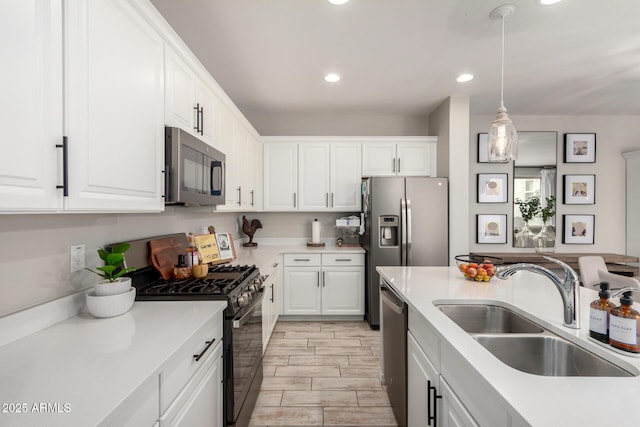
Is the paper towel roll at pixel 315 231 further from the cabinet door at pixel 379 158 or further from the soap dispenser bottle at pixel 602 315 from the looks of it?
the soap dispenser bottle at pixel 602 315

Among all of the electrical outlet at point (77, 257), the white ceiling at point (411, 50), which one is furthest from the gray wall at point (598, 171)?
the electrical outlet at point (77, 257)

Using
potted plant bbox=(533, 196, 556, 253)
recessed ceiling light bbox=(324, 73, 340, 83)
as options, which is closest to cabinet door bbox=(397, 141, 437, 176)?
recessed ceiling light bbox=(324, 73, 340, 83)

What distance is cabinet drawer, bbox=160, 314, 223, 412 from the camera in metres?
1.02

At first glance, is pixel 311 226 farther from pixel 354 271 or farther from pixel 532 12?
pixel 532 12

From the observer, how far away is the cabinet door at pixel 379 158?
4.00 meters

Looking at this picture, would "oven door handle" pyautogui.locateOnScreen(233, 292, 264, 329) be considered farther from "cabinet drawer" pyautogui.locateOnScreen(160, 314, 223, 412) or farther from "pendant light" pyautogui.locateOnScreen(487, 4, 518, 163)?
"pendant light" pyautogui.locateOnScreen(487, 4, 518, 163)

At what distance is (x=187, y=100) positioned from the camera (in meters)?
1.89

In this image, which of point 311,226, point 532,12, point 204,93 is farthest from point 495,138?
point 311,226

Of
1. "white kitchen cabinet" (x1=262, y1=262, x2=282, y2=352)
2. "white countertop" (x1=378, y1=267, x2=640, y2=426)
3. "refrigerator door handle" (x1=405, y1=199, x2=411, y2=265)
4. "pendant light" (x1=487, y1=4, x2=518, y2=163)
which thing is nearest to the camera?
"white countertop" (x1=378, y1=267, x2=640, y2=426)

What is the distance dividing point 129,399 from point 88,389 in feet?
0.38

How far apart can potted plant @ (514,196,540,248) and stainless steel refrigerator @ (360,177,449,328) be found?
1416mm

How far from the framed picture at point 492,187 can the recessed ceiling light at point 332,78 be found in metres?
2.49

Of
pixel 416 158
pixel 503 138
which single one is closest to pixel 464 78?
pixel 416 158

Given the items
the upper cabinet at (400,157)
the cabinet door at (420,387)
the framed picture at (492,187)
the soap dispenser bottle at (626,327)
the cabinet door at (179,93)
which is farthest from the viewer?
the framed picture at (492,187)
